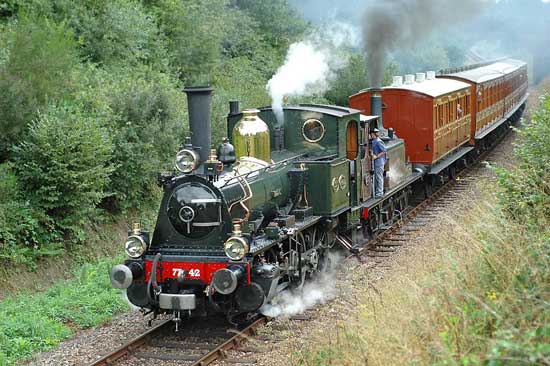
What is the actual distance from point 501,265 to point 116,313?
237 inches

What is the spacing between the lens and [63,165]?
12148 millimetres

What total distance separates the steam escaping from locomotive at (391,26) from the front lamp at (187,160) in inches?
436

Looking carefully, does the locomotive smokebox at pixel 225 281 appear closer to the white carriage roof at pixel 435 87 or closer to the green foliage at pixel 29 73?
the green foliage at pixel 29 73

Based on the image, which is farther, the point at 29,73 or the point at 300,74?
the point at 29,73

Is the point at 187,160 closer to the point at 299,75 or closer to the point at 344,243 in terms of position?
the point at 344,243

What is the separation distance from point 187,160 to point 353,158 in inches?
164

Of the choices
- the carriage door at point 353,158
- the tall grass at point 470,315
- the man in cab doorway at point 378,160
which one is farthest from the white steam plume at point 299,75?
the tall grass at point 470,315

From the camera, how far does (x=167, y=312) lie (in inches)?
364

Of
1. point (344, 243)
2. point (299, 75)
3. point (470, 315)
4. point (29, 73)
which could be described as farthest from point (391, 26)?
point (470, 315)

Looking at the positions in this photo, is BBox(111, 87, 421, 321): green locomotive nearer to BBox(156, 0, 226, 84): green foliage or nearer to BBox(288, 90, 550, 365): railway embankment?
BBox(288, 90, 550, 365): railway embankment

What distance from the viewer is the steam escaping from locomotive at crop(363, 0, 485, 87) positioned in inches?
760

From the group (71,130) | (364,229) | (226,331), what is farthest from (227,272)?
(364,229)

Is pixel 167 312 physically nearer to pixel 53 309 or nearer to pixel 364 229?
pixel 53 309

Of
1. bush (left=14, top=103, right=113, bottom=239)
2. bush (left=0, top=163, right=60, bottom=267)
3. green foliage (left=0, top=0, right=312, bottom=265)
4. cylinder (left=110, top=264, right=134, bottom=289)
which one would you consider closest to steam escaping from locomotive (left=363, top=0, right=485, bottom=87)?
green foliage (left=0, top=0, right=312, bottom=265)
